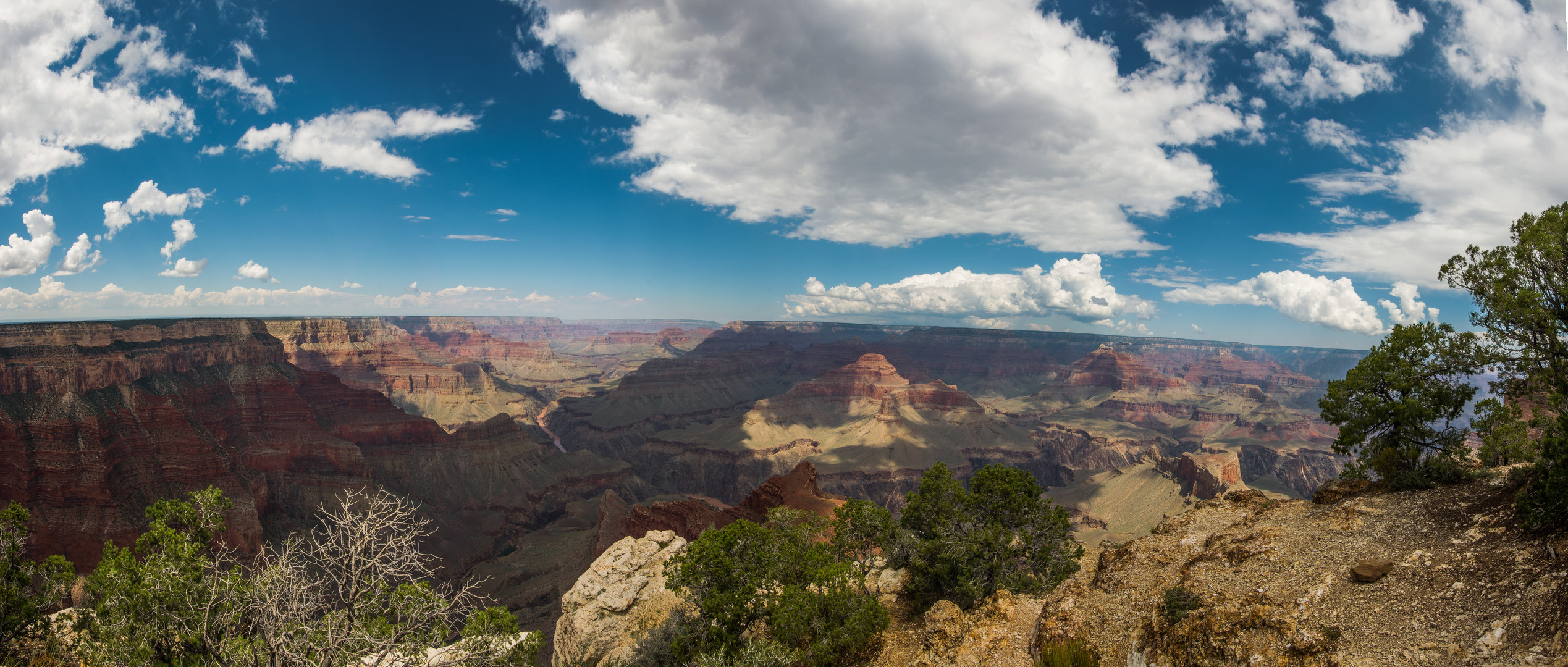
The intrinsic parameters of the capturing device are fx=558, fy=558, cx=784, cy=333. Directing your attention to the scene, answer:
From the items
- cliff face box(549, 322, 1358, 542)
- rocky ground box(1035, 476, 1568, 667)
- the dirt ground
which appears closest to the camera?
rocky ground box(1035, 476, 1568, 667)

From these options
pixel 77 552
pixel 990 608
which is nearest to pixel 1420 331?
pixel 990 608

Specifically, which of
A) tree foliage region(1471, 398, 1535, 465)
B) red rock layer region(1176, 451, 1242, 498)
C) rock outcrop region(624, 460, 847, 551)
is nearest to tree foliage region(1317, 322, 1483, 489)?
tree foliage region(1471, 398, 1535, 465)

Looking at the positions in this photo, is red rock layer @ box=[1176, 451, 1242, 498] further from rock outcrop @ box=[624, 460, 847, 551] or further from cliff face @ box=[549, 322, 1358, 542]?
rock outcrop @ box=[624, 460, 847, 551]

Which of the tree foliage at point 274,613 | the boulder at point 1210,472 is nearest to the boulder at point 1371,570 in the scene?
the tree foliage at point 274,613

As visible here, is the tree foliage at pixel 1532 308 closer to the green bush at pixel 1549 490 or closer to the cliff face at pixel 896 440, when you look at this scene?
the green bush at pixel 1549 490

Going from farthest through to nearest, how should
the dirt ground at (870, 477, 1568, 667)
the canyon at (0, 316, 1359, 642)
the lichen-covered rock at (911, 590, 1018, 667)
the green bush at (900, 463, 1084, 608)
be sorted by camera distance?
the canyon at (0, 316, 1359, 642) < the green bush at (900, 463, 1084, 608) < the lichen-covered rock at (911, 590, 1018, 667) < the dirt ground at (870, 477, 1568, 667)

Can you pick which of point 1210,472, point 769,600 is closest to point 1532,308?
point 769,600

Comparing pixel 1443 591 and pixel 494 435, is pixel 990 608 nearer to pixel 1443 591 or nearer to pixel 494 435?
pixel 1443 591

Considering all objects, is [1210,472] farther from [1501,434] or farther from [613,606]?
[613,606]
